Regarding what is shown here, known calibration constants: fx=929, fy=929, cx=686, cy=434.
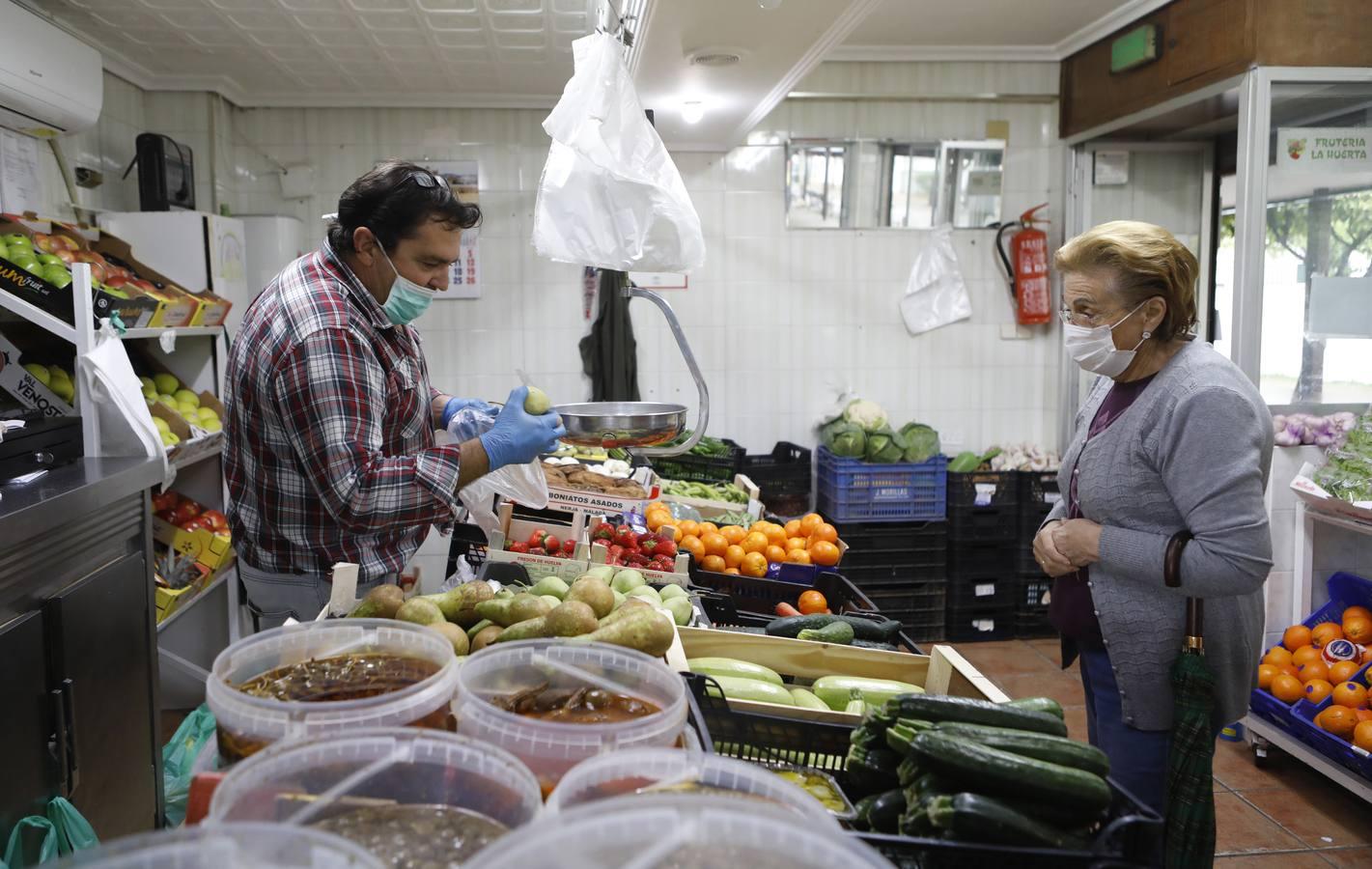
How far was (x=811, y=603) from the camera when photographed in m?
2.72

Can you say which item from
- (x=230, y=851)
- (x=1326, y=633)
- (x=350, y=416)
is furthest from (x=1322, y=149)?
(x=230, y=851)

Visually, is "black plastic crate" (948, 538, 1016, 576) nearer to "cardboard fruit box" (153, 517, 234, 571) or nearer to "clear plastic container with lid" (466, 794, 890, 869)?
"cardboard fruit box" (153, 517, 234, 571)

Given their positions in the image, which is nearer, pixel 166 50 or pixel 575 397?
pixel 166 50

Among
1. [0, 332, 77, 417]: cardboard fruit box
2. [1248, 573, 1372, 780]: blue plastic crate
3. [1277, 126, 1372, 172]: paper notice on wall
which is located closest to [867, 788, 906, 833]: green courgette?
[1248, 573, 1372, 780]: blue plastic crate

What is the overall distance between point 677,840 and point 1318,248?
13.6 ft

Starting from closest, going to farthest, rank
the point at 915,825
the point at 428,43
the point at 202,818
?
the point at 202,818 < the point at 915,825 < the point at 428,43

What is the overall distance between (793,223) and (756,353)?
0.77 meters

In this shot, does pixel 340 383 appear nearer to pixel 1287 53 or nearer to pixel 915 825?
pixel 915 825

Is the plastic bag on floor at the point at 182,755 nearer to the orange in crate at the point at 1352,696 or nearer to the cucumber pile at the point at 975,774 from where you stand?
the cucumber pile at the point at 975,774

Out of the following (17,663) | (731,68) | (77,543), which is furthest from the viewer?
(731,68)

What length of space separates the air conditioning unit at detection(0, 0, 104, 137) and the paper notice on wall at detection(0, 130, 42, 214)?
0.17 ft

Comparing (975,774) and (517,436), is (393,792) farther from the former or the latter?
(517,436)

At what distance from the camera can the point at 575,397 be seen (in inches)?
212

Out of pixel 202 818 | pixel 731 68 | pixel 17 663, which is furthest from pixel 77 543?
pixel 731 68
